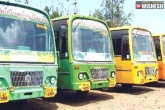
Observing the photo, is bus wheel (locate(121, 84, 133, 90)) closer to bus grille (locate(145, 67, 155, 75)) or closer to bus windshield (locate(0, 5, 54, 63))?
bus grille (locate(145, 67, 155, 75))

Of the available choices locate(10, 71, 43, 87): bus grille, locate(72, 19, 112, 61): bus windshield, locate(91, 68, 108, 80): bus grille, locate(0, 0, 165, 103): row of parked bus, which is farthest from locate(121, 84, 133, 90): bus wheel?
locate(10, 71, 43, 87): bus grille

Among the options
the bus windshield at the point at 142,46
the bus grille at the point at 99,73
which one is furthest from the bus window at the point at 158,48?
the bus grille at the point at 99,73

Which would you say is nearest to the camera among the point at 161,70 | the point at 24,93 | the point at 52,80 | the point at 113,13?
the point at 24,93

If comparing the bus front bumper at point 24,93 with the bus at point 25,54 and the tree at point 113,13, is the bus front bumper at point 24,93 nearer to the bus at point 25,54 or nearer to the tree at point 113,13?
the bus at point 25,54

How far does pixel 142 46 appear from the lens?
35.8 feet

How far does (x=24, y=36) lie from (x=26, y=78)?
0.97 metres

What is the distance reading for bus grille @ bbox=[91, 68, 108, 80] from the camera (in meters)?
8.49

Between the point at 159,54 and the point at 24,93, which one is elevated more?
the point at 159,54

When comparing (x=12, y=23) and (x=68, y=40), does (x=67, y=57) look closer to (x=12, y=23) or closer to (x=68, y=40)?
(x=68, y=40)

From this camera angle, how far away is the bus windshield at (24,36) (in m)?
6.35

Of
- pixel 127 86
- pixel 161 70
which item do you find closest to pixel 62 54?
pixel 127 86

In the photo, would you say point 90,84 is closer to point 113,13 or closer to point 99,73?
point 99,73

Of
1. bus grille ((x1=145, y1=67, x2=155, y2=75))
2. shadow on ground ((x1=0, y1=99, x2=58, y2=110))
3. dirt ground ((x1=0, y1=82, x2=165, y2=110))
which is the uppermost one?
bus grille ((x1=145, y1=67, x2=155, y2=75))

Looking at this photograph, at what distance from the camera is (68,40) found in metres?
8.03
